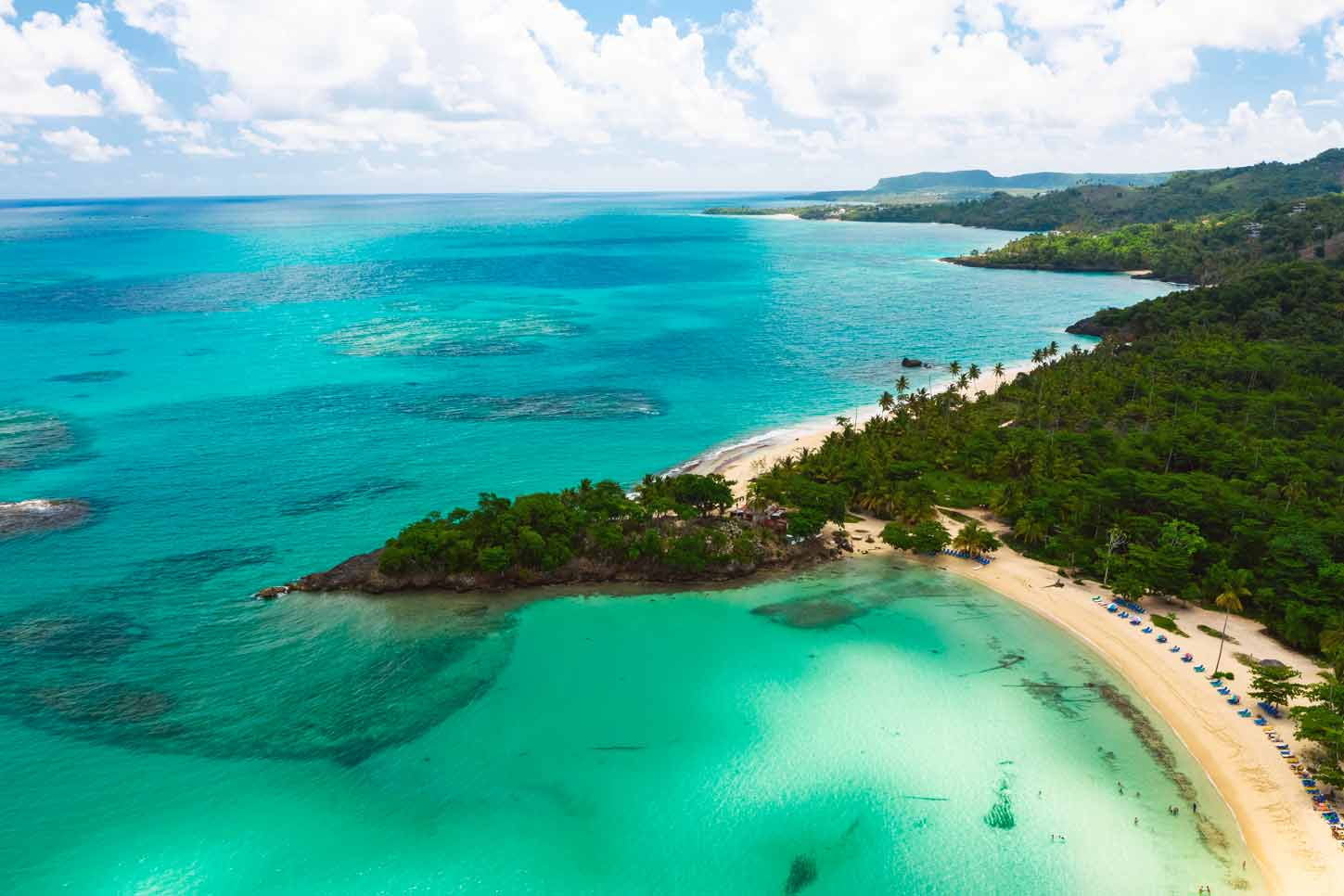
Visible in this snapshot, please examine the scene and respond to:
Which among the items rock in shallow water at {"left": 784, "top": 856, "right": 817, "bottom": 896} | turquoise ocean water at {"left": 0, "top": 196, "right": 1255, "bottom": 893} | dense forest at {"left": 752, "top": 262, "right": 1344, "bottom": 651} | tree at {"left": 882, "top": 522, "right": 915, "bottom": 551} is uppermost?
dense forest at {"left": 752, "top": 262, "right": 1344, "bottom": 651}

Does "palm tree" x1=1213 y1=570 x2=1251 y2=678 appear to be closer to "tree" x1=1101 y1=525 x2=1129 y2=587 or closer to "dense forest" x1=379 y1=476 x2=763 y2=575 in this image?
"tree" x1=1101 y1=525 x2=1129 y2=587

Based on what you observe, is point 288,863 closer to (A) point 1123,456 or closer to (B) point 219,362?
(A) point 1123,456

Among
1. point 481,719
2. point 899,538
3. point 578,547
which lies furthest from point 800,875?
point 899,538

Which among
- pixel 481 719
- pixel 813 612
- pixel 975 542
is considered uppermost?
pixel 975 542

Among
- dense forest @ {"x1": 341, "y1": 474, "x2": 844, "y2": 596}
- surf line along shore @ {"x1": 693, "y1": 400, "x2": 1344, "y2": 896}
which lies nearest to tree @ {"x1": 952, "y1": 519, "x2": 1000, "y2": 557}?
surf line along shore @ {"x1": 693, "y1": 400, "x2": 1344, "y2": 896}

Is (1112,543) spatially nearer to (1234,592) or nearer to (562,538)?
(1234,592)

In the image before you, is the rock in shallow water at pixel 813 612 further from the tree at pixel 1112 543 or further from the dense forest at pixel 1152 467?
the tree at pixel 1112 543

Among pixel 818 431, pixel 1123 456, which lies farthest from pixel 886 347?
pixel 1123 456

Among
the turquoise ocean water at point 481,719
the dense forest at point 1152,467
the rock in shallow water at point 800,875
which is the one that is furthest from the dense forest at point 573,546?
the rock in shallow water at point 800,875
